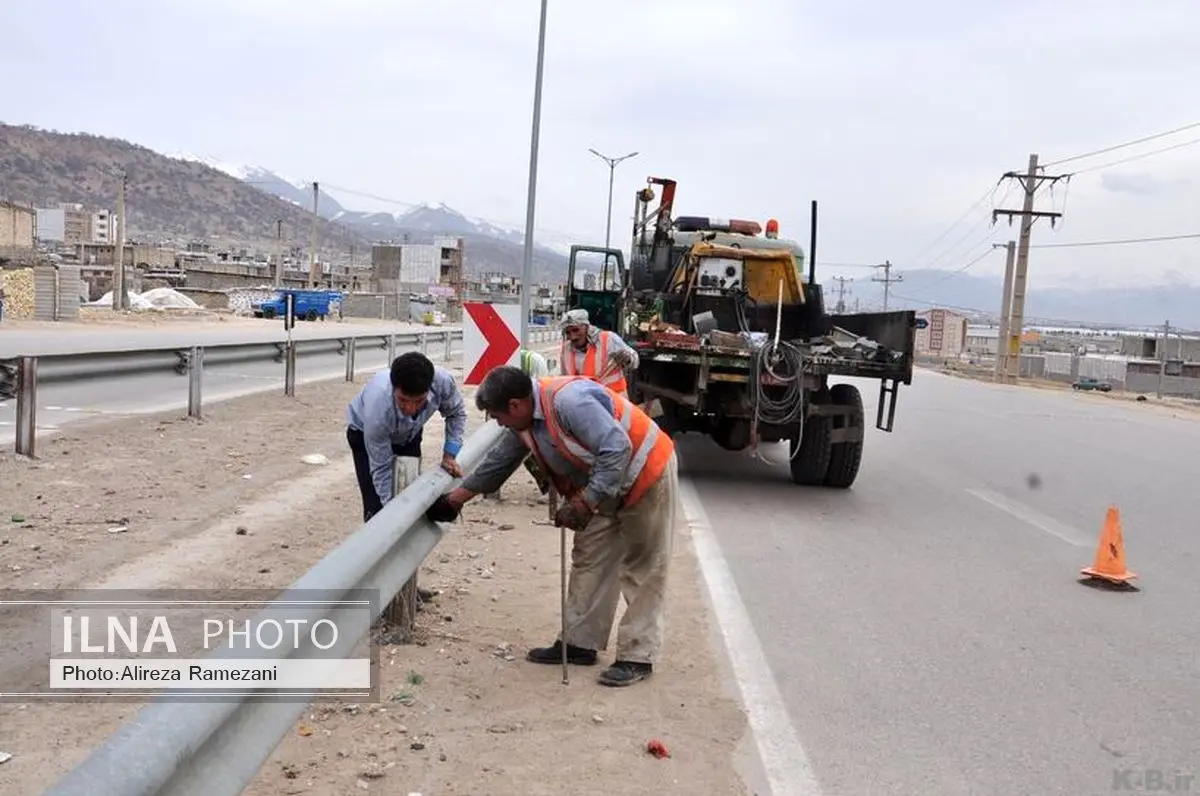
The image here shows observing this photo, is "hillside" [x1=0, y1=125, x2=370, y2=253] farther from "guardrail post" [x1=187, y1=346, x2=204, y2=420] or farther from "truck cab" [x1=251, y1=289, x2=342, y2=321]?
"guardrail post" [x1=187, y1=346, x2=204, y2=420]

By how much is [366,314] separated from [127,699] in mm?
76823

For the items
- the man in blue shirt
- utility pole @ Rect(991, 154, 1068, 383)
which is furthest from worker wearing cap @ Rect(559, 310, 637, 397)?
utility pole @ Rect(991, 154, 1068, 383)

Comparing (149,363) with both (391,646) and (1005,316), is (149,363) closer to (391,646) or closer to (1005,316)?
(391,646)

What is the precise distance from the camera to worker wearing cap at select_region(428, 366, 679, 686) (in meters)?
4.51

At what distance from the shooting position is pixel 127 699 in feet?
14.2

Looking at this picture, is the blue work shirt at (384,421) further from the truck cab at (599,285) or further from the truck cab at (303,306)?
the truck cab at (303,306)

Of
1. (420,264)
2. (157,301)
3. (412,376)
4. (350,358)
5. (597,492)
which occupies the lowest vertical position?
(350,358)

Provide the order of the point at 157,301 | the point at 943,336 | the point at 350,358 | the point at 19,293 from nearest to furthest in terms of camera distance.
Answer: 1. the point at 350,358
2. the point at 19,293
3. the point at 157,301
4. the point at 943,336

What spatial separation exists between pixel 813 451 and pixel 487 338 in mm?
3470

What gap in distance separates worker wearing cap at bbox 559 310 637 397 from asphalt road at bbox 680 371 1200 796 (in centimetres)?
147

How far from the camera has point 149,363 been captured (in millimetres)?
11375

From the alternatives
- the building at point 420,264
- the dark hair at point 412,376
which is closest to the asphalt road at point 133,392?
the dark hair at point 412,376

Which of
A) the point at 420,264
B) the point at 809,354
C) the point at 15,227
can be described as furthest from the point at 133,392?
the point at 420,264

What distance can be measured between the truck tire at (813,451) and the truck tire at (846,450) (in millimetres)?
73
